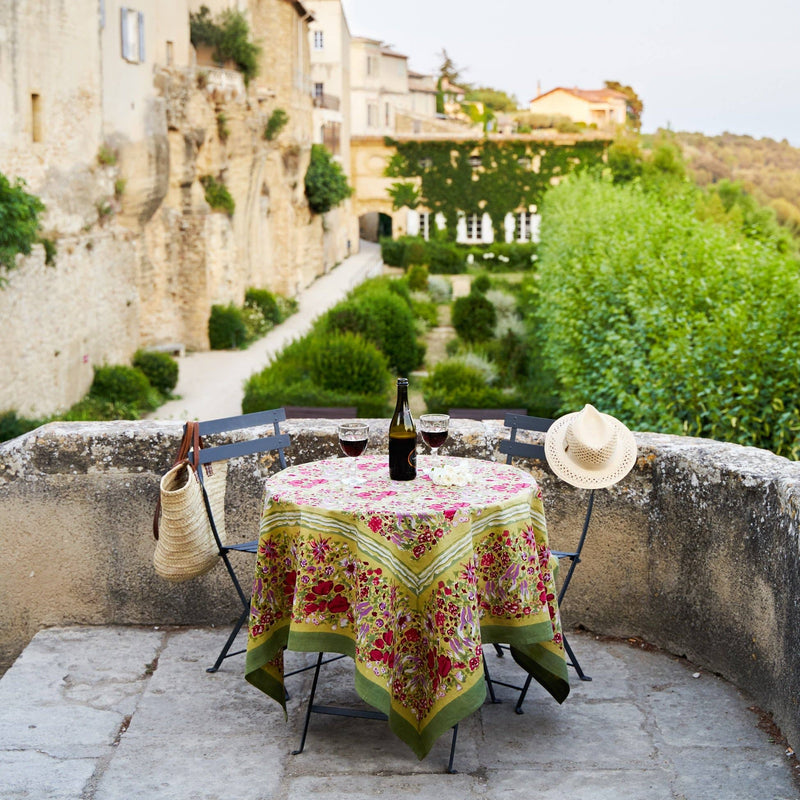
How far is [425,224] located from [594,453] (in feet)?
147

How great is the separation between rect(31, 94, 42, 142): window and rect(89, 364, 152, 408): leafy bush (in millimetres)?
4418

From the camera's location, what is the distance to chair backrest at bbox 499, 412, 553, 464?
4.35 meters

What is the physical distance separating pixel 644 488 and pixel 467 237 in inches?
1725

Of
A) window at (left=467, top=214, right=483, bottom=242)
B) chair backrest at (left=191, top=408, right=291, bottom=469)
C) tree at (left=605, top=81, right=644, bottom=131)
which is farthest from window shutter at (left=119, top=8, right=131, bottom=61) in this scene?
tree at (left=605, top=81, right=644, bottom=131)

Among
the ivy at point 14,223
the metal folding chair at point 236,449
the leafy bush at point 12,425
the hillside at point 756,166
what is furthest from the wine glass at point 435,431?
the hillside at point 756,166

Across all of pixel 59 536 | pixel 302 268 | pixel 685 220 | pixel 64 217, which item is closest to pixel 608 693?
pixel 59 536

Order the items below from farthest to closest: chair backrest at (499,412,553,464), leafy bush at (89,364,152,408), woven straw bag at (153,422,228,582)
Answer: leafy bush at (89,364,152,408) → chair backrest at (499,412,553,464) → woven straw bag at (153,422,228,582)

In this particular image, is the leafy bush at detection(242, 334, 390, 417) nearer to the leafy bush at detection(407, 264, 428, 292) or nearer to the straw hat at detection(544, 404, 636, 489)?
the straw hat at detection(544, 404, 636, 489)

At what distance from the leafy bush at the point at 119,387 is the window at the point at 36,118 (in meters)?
4.42

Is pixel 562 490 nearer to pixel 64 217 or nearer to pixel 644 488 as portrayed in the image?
pixel 644 488

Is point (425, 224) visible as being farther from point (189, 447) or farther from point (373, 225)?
point (189, 447)

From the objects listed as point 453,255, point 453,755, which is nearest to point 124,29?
point 453,755

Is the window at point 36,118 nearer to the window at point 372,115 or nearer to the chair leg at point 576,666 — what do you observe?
the chair leg at point 576,666

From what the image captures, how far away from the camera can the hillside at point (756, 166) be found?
164 ft
